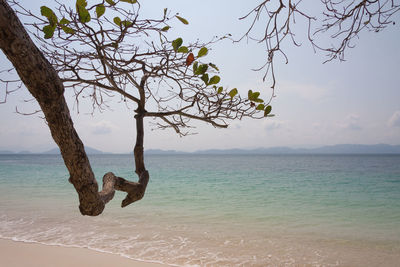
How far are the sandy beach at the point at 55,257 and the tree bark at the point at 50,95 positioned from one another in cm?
371

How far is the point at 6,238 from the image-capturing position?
548 cm

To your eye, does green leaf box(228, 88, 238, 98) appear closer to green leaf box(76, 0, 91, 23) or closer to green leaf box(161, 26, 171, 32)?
green leaf box(161, 26, 171, 32)

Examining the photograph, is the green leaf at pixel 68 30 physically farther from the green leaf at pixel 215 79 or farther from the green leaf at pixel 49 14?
the green leaf at pixel 215 79

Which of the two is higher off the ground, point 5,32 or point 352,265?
point 5,32

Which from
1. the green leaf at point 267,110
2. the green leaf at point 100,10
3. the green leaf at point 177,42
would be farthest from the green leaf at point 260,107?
the green leaf at point 100,10

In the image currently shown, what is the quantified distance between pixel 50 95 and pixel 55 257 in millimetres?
4400

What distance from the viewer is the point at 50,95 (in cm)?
93

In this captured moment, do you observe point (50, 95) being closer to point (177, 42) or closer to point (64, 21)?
point (64, 21)

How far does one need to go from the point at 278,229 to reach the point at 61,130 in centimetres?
660

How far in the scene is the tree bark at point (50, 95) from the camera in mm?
849

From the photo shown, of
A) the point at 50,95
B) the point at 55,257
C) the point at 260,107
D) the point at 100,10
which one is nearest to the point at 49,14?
the point at 100,10

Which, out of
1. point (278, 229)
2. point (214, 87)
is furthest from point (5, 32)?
point (278, 229)

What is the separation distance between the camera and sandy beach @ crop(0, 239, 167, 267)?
433 centimetres

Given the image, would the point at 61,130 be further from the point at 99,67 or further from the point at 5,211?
the point at 5,211
